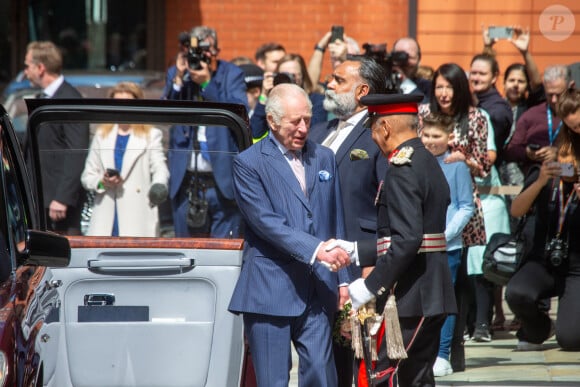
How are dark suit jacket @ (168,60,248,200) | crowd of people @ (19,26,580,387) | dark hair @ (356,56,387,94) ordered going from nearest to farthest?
crowd of people @ (19,26,580,387) < dark suit jacket @ (168,60,248,200) < dark hair @ (356,56,387,94)

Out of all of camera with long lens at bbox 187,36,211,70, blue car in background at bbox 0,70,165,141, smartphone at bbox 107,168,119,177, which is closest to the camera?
smartphone at bbox 107,168,119,177

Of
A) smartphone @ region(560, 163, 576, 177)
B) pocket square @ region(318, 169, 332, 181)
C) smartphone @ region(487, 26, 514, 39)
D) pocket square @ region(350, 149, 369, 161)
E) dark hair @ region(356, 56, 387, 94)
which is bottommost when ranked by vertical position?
smartphone @ region(560, 163, 576, 177)

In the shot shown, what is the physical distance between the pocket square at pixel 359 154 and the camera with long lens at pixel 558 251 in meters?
2.11

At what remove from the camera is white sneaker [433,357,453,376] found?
785 cm

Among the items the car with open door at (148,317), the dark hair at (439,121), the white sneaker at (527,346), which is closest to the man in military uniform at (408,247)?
the car with open door at (148,317)

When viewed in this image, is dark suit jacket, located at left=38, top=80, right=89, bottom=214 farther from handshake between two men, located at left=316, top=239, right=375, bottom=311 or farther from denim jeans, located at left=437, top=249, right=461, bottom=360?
denim jeans, located at left=437, top=249, right=461, bottom=360

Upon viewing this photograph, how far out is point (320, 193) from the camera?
5.81 metres

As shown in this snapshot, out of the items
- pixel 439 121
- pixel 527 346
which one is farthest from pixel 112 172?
pixel 527 346

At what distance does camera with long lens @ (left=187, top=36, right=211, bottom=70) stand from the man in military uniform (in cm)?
364

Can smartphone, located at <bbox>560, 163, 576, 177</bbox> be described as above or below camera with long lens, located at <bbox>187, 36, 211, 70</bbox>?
below

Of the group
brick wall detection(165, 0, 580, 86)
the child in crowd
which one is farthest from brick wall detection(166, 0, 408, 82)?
the child in crowd

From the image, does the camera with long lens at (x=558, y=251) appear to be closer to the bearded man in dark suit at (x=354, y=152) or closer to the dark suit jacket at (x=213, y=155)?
the bearded man in dark suit at (x=354, y=152)

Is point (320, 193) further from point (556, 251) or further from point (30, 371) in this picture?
point (556, 251)

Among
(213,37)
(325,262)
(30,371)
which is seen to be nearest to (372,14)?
(213,37)
